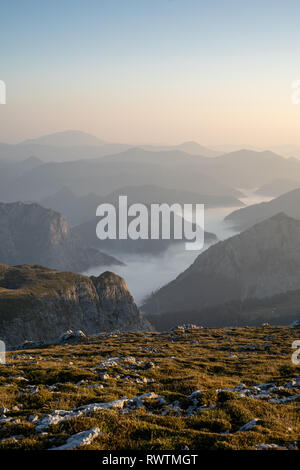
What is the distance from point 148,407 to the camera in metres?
20.1

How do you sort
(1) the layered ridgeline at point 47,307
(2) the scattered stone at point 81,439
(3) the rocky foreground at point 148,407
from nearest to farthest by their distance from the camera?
(2) the scattered stone at point 81,439 < (3) the rocky foreground at point 148,407 < (1) the layered ridgeline at point 47,307

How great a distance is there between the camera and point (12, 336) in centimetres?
13150

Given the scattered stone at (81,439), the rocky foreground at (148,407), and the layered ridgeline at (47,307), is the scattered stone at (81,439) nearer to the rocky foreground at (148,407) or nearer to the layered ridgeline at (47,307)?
the rocky foreground at (148,407)

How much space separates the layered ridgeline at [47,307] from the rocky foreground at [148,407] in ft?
365

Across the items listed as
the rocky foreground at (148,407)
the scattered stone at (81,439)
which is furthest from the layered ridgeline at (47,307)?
the scattered stone at (81,439)

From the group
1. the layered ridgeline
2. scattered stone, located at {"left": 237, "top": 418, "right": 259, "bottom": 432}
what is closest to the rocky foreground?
scattered stone, located at {"left": 237, "top": 418, "right": 259, "bottom": 432}

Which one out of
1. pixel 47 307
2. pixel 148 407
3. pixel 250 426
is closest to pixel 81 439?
pixel 148 407

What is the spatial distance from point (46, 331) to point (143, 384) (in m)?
135

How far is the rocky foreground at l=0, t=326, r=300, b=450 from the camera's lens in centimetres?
1420

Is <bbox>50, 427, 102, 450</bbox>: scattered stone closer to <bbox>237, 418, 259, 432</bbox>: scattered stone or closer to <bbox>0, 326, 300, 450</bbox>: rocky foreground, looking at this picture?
<bbox>0, 326, 300, 450</bbox>: rocky foreground

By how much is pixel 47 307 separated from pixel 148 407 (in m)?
148

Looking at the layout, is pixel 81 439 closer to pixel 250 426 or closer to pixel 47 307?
pixel 250 426

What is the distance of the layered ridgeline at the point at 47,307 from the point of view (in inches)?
5428

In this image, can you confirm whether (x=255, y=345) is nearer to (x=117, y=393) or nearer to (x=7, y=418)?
(x=117, y=393)
